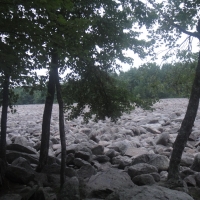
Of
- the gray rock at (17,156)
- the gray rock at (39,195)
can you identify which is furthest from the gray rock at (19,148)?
the gray rock at (39,195)

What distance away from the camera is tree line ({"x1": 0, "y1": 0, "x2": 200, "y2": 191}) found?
5.10m

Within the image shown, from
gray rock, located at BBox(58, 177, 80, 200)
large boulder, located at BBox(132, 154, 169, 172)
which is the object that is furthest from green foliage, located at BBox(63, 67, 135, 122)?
gray rock, located at BBox(58, 177, 80, 200)

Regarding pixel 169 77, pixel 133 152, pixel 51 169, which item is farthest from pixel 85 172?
pixel 169 77

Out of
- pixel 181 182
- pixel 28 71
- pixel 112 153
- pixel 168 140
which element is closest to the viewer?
pixel 28 71

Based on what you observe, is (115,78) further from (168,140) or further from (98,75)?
(168,140)

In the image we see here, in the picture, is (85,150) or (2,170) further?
(85,150)

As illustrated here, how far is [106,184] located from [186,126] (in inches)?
97.7

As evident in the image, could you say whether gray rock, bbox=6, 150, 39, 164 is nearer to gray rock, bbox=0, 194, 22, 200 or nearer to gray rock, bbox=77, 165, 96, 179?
gray rock, bbox=77, 165, 96, 179

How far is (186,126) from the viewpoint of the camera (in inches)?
261

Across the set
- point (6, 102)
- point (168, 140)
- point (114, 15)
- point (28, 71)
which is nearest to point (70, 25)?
point (28, 71)

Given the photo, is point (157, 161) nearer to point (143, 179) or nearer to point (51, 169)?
point (143, 179)

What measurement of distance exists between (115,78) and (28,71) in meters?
3.49

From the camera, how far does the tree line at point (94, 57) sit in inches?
201

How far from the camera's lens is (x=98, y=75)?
25.4 feet
